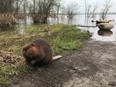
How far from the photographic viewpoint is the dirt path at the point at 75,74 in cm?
486

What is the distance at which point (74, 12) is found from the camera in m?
37.4

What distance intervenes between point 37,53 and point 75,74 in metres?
1.09

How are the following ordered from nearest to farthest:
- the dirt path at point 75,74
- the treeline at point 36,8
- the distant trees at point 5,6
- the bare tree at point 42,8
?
the dirt path at point 75,74 → the distant trees at point 5,6 → the treeline at point 36,8 → the bare tree at point 42,8

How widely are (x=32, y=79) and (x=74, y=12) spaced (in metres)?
33.2

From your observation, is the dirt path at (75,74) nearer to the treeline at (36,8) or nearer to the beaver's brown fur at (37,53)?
the beaver's brown fur at (37,53)

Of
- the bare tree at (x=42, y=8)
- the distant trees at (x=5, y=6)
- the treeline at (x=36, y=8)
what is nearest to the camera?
the distant trees at (x=5, y=6)

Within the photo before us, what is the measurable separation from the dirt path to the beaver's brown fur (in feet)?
0.69

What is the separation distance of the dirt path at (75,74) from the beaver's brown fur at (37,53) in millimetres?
210

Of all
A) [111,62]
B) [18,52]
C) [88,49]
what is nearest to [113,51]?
[88,49]

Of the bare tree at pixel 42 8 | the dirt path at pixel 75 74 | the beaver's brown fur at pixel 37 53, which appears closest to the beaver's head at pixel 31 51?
the beaver's brown fur at pixel 37 53

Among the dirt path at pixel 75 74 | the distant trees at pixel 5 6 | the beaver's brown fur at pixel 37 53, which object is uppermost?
the distant trees at pixel 5 6

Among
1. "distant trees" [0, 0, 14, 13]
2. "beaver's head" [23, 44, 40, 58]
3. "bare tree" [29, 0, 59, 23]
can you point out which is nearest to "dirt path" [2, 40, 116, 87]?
"beaver's head" [23, 44, 40, 58]

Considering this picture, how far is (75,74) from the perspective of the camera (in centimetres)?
545

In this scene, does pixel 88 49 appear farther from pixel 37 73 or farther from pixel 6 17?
pixel 6 17
